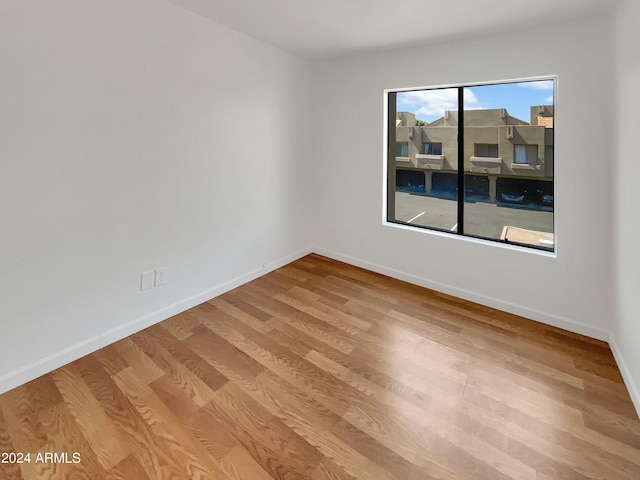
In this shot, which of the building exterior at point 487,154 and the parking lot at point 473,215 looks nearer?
the building exterior at point 487,154

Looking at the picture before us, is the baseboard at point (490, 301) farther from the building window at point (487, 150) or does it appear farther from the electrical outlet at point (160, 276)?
the electrical outlet at point (160, 276)

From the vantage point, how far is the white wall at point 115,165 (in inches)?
71.8

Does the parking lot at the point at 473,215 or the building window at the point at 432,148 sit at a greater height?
the building window at the point at 432,148

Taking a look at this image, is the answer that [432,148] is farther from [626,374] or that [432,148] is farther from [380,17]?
[626,374]

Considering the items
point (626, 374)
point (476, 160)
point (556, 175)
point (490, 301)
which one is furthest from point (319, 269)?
point (626, 374)

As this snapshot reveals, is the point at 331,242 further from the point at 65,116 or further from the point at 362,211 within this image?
the point at 65,116

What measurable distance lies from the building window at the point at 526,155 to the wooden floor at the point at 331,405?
141 centimetres

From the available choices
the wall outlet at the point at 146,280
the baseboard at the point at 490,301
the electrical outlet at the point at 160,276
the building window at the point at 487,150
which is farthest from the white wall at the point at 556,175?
the wall outlet at the point at 146,280

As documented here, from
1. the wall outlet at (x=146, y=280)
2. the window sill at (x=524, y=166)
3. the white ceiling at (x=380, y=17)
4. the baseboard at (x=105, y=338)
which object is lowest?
the baseboard at (x=105, y=338)

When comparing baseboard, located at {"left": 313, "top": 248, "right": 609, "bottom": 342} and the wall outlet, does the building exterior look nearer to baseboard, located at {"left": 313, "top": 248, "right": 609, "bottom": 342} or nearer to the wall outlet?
baseboard, located at {"left": 313, "top": 248, "right": 609, "bottom": 342}

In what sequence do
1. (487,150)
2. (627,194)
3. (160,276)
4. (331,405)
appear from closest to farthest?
(331,405), (627,194), (160,276), (487,150)

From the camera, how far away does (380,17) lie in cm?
246

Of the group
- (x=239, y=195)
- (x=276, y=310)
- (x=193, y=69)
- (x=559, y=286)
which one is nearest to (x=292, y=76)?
(x=193, y=69)

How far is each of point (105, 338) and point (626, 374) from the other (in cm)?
346
